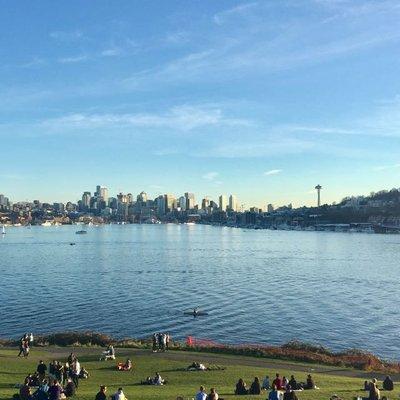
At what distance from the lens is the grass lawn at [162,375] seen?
2275 cm

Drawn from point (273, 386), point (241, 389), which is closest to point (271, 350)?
point (241, 389)

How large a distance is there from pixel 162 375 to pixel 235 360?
6363 millimetres

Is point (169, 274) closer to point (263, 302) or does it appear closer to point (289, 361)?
point (263, 302)

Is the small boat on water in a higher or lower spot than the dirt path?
lower

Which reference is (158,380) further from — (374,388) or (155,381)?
(374,388)

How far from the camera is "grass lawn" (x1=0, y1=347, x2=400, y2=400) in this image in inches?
→ 896

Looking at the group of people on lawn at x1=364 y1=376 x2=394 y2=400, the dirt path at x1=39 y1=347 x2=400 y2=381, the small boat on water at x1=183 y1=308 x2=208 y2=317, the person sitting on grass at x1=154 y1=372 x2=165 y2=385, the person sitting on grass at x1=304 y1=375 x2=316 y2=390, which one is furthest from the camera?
the small boat on water at x1=183 y1=308 x2=208 y2=317

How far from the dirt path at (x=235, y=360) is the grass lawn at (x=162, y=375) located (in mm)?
61

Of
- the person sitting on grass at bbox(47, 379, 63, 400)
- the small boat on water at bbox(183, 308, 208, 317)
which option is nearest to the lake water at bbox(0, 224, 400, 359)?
the small boat on water at bbox(183, 308, 208, 317)

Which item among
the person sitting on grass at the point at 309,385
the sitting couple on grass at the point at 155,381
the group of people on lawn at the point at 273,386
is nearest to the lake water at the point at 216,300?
the person sitting on grass at the point at 309,385

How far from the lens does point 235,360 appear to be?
106ft

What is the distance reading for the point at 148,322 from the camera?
171ft

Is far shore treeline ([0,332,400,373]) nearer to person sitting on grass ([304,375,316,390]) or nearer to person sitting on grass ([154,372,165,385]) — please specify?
→ person sitting on grass ([304,375,316,390])

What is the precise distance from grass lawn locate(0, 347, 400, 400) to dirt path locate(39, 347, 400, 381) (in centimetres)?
6
